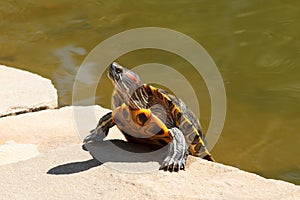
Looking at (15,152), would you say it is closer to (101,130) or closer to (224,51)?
(101,130)

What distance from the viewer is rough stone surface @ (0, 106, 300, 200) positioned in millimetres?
2631

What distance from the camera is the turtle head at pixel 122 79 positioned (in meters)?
2.94

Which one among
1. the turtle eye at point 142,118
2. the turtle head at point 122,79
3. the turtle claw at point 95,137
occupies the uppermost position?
the turtle head at point 122,79

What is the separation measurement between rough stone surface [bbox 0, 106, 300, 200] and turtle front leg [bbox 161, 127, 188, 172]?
0.04 meters

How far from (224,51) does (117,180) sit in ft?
9.40

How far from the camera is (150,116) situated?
301 cm

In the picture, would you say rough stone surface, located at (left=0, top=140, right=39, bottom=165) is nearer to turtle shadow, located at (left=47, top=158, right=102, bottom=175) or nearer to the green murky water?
turtle shadow, located at (left=47, top=158, right=102, bottom=175)

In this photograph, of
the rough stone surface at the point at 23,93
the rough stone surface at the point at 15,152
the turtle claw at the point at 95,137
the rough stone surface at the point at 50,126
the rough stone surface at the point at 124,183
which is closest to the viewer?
the rough stone surface at the point at 124,183

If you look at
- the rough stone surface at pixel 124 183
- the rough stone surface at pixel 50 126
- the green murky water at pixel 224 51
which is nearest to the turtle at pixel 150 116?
the rough stone surface at pixel 124 183

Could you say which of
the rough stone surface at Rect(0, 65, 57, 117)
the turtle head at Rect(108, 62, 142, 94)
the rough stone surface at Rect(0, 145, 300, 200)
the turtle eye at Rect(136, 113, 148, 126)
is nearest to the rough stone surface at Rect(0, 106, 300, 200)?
the rough stone surface at Rect(0, 145, 300, 200)

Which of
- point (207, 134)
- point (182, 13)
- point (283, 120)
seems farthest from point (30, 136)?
point (182, 13)

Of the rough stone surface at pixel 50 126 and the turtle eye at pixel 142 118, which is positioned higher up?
the turtle eye at pixel 142 118

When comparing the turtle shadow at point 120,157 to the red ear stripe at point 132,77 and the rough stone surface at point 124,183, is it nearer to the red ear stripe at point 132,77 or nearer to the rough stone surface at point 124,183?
the rough stone surface at point 124,183

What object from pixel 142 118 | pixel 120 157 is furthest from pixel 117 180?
pixel 142 118
